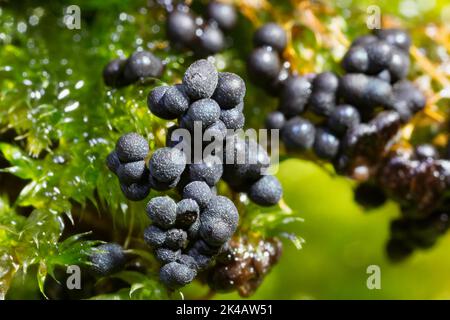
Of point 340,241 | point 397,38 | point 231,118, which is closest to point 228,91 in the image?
point 231,118

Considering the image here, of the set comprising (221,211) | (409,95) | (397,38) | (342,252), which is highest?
(397,38)

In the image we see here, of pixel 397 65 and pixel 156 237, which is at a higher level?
pixel 397 65

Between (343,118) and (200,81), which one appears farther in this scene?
(343,118)

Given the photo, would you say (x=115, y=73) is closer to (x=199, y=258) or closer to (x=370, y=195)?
(x=199, y=258)

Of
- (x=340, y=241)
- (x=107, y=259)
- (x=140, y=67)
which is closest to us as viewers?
(x=107, y=259)

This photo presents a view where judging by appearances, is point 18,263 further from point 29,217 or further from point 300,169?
point 300,169

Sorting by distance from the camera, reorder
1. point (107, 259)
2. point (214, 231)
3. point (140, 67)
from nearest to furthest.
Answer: point (214, 231) < point (107, 259) < point (140, 67)

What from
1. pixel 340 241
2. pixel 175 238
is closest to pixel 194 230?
pixel 175 238
